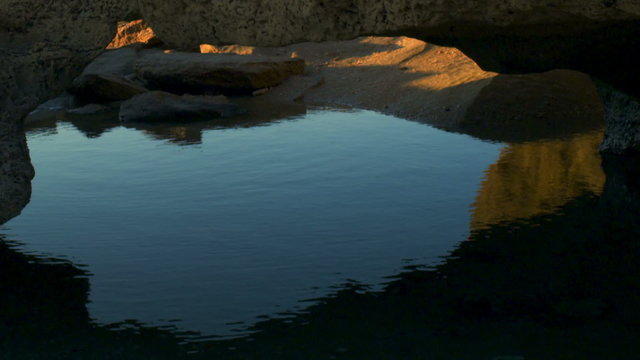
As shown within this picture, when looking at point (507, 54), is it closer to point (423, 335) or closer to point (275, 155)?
point (423, 335)

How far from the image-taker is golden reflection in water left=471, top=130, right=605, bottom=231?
15.6ft

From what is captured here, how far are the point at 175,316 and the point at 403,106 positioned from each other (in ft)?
18.2

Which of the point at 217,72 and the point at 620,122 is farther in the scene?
the point at 217,72

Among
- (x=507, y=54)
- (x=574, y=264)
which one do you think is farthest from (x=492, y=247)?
(x=507, y=54)

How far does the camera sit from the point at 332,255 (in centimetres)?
400

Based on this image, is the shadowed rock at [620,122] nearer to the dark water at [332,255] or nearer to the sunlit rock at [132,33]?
the dark water at [332,255]

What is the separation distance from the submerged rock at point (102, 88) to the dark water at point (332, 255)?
3.72 metres

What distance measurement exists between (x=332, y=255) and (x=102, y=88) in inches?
270

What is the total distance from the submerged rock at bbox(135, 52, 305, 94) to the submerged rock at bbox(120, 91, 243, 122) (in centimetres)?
102

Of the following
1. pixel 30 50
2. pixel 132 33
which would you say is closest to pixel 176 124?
pixel 30 50

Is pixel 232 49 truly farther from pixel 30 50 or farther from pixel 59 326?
pixel 59 326

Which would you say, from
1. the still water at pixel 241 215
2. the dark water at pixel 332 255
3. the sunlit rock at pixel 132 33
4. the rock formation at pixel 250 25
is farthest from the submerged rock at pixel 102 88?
the rock formation at pixel 250 25

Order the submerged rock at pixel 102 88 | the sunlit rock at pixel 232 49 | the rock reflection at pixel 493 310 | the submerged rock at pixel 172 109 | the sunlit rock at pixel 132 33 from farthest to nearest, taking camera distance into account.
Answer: the sunlit rock at pixel 132 33 < the sunlit rock at pixel 232 49 < the submerged rock at pixel 102 88 < the submerged rock at pixel 172 109 < the rock reflection at pixel 493 310

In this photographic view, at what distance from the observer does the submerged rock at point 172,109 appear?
28.6 ft
